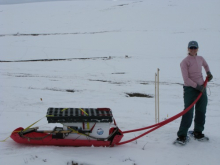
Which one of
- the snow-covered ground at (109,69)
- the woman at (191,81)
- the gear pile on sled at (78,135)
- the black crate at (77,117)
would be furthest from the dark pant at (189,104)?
the black crate at (77,117)

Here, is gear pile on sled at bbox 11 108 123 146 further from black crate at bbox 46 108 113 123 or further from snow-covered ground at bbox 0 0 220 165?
snow-covered ground at bbox 0 0 220 165

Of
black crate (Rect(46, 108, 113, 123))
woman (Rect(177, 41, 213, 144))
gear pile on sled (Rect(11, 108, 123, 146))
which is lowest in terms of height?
gear pile on sled (Rect(11, 108, 123, 146))

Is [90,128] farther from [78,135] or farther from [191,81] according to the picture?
[191,81]

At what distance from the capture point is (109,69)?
64.2ft

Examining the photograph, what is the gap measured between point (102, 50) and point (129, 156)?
24104 millimetres

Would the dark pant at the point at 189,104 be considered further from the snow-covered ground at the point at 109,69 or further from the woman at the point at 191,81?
the snow-covered ground at the point at 109,69

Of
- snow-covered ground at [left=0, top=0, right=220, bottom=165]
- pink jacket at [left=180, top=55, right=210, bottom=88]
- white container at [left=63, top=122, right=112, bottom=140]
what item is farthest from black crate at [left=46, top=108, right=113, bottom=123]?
pink jacket at [left=180, top=55, right=210, bottom=88]

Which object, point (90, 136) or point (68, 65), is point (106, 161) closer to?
point (90, 136)

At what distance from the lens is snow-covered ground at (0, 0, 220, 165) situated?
4746 millimetres

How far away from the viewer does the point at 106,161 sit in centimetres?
436

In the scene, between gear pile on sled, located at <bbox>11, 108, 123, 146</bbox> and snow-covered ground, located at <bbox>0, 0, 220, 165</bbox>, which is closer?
snow-covered ground, located at <bbox>0, 0, 220, 165</bbox>

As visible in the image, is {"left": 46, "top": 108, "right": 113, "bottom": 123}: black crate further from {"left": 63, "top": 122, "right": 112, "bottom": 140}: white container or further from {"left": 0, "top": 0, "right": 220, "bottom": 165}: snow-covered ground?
{"left": 0, "top": 0, "right": 220, "bottom": 165}: snow-covered ground

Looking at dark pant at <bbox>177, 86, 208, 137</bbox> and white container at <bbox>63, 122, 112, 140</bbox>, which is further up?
dark pant at <bbox>177, 86, 208, 137</bbox>

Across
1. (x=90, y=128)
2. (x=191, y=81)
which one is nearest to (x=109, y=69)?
(x=90, y=128)
